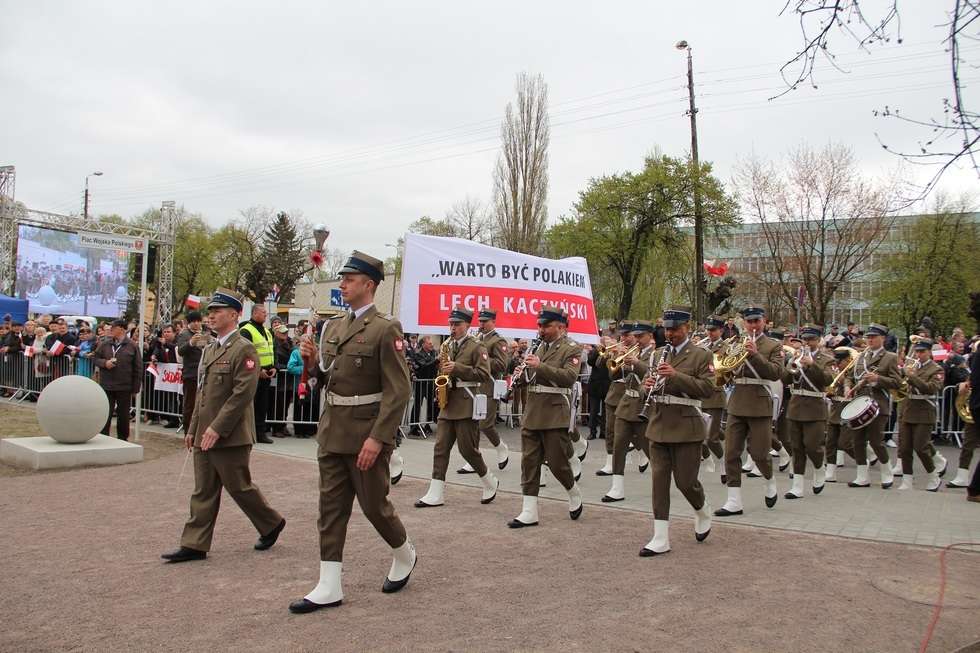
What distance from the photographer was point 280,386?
1399 centimetres

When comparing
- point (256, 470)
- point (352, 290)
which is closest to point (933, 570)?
point (352, 290)

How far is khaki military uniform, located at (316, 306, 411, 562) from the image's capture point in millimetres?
5316

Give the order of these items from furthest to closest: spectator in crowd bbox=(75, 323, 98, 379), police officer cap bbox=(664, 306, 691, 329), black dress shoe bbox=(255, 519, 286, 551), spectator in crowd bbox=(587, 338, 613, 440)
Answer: spectator in crowd bbox=(75, 323, 98, 379)
spectator in crowd bbox=(587, 338, 613, 440)
police officer cap bbox=(664, 306, 691, 329)
black dress shoe bbox=(255, 519, 286, 551)

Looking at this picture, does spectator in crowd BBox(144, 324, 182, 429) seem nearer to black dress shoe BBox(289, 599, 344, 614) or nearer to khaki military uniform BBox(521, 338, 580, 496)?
khaki military uniform BBox(521, 338, 580, 496)

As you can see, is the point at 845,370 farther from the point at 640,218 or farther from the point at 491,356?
the point at 640,218

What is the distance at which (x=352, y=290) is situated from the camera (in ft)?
17.9

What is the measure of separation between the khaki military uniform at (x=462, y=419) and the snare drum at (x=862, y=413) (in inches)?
188

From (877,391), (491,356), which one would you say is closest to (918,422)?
(877,391)

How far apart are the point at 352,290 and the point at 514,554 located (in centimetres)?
278

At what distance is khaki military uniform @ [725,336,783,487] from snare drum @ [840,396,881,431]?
1.59 meters

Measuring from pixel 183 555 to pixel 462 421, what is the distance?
11.3 feet

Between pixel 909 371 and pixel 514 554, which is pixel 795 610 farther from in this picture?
pixel 909 371

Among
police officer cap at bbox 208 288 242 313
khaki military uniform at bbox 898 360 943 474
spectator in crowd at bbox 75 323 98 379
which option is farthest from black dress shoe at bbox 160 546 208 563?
spectator in crowd at bbox 75 323 98 379

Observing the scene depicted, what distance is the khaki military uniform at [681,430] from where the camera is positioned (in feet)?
22.6
